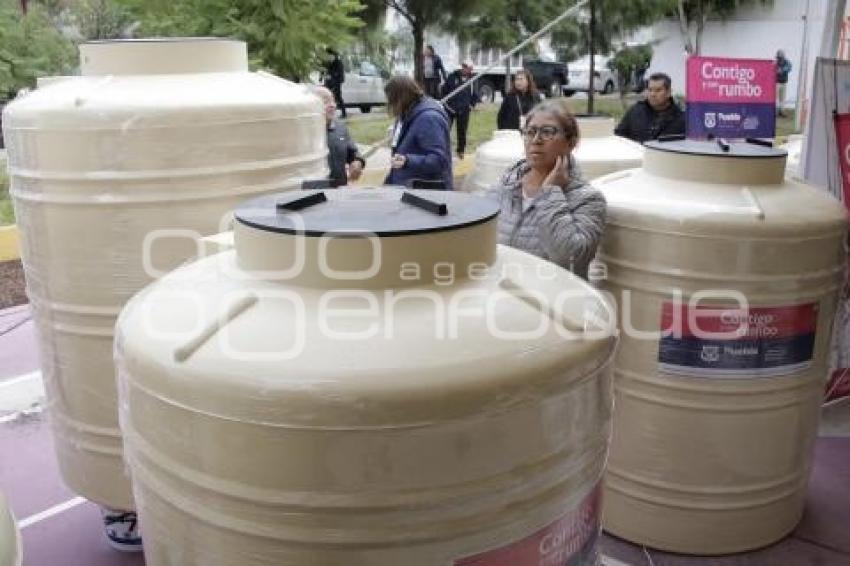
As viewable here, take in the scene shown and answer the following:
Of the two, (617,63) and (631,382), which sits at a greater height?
(617,63)

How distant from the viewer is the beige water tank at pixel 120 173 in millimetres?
2498

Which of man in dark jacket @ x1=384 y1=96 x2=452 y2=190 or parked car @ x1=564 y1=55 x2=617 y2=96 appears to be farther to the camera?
parked car @ x1=564 y1=55 x2=617 y2=96

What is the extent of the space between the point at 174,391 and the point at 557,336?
0.70 m

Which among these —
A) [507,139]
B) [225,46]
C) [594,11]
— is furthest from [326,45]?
[594,11]

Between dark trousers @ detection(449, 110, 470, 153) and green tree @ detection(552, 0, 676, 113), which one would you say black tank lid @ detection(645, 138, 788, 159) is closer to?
dark trousers @ detection(449, 110, 470, 153)

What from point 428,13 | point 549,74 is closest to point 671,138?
point 428,13

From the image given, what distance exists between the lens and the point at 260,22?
316 inches

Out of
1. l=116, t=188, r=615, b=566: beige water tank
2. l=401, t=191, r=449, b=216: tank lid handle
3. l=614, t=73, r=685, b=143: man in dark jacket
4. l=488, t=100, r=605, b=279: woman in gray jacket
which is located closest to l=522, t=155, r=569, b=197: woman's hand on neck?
l=488, t=100, r=605, b=279: woman in gray jacket

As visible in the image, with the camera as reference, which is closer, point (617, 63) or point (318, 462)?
point (318, 462)

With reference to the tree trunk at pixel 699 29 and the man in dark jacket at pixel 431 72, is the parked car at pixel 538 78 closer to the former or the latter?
the tree trunk at pixel 699 29

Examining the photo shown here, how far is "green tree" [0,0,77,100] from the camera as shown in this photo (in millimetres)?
10242

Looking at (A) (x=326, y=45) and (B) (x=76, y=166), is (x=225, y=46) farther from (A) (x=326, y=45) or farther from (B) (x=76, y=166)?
(A) (x=326, y=45)

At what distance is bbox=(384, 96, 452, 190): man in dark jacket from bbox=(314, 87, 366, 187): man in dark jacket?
0.64 meters

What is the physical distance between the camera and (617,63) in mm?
19172
